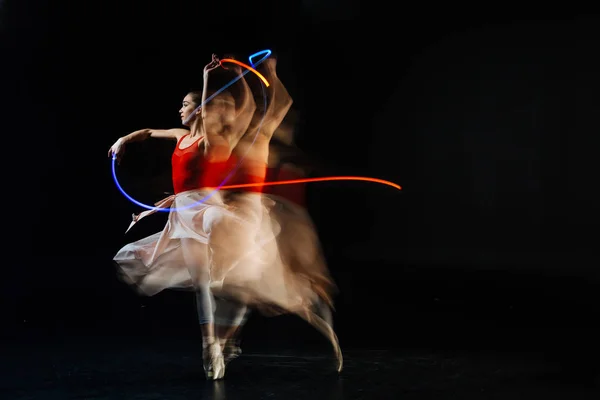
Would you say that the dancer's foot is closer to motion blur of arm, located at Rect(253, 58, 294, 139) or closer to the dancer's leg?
the dancer's leg

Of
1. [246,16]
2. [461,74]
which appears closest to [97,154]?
[246,16]

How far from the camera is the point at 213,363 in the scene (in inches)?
118

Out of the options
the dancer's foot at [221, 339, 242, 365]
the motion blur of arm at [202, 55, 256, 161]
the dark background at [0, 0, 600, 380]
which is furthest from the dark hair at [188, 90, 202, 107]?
the dancer's foot at [221, 339, 242, 365]

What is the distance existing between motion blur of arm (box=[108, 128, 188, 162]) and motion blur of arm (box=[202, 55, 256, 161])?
0.21 m

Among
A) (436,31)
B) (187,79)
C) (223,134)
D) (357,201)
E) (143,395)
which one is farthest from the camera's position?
(357,201)

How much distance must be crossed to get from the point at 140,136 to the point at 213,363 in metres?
1.28

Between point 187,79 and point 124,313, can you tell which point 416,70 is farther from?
point 124,313

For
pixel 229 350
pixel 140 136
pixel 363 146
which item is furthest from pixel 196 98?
pixel 363 146

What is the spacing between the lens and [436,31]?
4.84 metres

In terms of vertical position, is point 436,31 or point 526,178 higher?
point 436,31

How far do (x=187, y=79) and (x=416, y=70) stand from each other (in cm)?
170

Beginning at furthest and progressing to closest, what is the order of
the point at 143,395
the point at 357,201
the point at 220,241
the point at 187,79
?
the point at 357,201 → the point at 187,79 → the point at 220,241 → the point at 143,395

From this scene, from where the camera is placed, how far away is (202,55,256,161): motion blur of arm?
10.8 feet

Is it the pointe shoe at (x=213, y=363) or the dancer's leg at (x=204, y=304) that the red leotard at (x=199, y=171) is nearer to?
the dancer's leg at (x=204, y=304)
